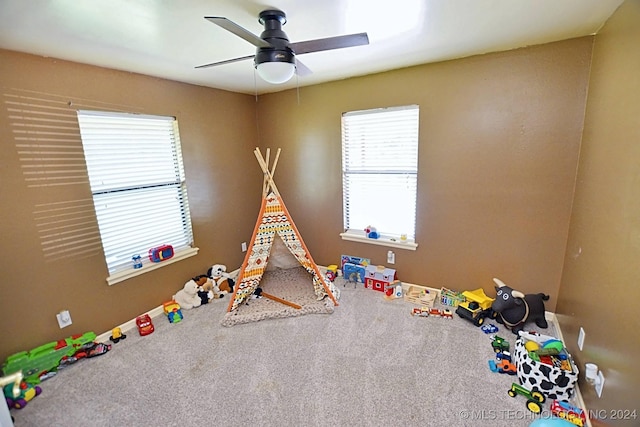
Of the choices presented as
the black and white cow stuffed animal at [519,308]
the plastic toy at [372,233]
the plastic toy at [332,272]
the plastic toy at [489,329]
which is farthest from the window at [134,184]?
the black and white cow stuffed animal at [519,308]

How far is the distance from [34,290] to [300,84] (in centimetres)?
307

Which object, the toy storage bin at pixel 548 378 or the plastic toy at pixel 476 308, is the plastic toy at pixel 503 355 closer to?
the toy storage bin at pixel 548 378

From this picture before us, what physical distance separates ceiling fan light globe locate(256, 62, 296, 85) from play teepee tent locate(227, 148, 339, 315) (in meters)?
1.26

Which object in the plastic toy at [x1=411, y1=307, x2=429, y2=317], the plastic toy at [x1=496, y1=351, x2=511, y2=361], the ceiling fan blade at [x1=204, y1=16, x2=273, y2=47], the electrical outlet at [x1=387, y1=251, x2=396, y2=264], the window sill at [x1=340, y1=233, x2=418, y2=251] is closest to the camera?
the ceiling fan blade at [x1=204, y1=16, x2=273, y2=47]

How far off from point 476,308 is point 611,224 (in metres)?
1.35

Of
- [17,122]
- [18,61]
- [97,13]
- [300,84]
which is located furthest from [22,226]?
[300,84]

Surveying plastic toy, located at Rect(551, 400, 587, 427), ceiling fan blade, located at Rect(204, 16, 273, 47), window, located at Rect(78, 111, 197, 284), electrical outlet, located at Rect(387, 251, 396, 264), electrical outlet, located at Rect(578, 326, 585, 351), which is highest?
ceiling fan blade, located at Rect(204, 16, 273, 47)

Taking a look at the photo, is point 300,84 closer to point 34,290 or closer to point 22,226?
point 22,226

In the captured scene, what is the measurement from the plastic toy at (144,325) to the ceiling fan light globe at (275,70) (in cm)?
243

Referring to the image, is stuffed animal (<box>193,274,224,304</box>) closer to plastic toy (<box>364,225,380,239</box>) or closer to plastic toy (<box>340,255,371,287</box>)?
plastic toy (<box>340,255,371,287</box>)

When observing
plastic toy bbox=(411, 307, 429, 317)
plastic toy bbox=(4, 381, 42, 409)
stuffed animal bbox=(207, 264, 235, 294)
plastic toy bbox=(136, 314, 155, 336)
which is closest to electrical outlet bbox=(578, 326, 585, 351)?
plastic toy bbox=(411, 307, 429, 317)

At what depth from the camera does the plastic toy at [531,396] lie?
1.75 metres

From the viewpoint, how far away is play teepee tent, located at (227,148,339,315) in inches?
115

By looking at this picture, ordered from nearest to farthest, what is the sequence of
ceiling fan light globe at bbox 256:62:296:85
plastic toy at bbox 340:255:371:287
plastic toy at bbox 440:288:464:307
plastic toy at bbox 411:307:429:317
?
1. ceiling fan light globe at bbox 256:62:296:85
2. plastic toy at bbox 411:307:429:317
3. plastic toy at bbox 440:288:464:307
4. plastic toy at bbox 340:255:371:287
